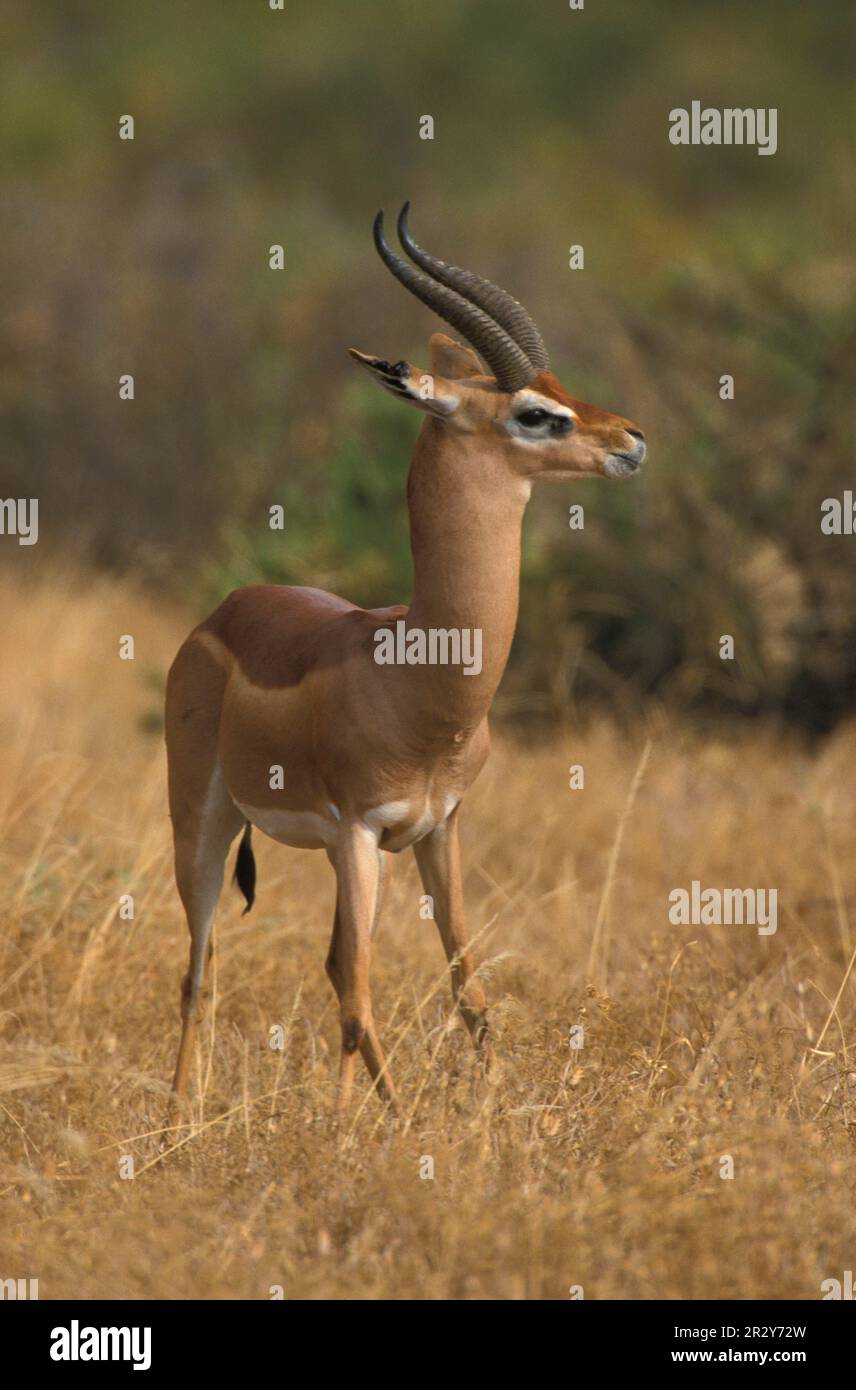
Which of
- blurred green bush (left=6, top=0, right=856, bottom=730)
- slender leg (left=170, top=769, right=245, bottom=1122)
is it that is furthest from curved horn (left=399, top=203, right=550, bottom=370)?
blurred green bush (left=6, top=0, right=856, bottom=730)

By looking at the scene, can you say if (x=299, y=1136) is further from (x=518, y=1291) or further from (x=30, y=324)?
(x=30, y=324)

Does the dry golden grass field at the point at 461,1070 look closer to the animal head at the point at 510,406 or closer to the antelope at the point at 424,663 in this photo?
the antelope at the point at 424,663

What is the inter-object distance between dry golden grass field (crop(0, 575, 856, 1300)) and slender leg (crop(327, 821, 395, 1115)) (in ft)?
0.58

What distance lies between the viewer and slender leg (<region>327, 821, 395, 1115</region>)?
4.59 m

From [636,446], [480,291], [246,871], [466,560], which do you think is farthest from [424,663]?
[246,871]

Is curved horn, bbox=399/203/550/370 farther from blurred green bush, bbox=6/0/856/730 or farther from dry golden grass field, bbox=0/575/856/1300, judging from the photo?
blurred green bush, bbox=6/0/856/730

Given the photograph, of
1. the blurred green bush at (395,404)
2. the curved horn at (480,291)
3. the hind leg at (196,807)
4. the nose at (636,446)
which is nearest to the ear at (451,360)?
the curved horn at (480,291)

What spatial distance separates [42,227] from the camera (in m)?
17.9

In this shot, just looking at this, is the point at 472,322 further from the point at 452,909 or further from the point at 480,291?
the point at 452,909

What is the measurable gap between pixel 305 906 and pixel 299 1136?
2562mm

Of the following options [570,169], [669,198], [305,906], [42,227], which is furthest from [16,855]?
[570,169]

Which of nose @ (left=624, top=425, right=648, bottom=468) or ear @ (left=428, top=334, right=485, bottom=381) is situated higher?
ear @ (left=428, top=334, right=485, bottom=381)

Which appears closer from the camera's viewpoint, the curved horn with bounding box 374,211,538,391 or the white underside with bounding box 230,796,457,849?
the curved horn with bounding box 374,211,538,391

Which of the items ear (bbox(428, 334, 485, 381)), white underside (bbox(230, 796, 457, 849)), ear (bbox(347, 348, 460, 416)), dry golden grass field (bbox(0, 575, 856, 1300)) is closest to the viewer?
dry golden grass field (bbox(0, 575, 856, 1300))
